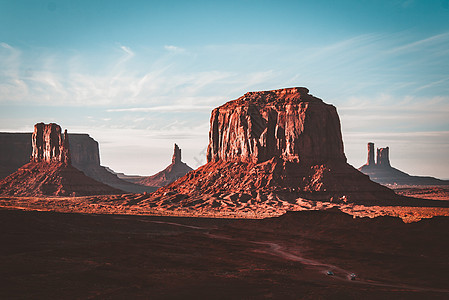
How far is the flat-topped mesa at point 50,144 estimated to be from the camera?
148125mm

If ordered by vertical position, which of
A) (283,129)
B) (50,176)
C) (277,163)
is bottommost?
(50,176)

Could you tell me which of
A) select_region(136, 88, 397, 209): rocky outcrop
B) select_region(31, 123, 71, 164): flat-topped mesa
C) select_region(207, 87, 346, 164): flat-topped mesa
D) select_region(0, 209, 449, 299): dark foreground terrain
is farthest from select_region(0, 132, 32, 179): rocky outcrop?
select_region(0, 209, 449, 299): dark foreground terrain

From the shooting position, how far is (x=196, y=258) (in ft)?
114

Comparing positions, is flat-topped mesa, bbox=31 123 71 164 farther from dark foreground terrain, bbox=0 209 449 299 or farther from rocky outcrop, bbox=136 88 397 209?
dark foreground terrain, bbox=0 209 449 299

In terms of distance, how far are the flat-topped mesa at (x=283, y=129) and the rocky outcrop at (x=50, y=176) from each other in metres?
49.2

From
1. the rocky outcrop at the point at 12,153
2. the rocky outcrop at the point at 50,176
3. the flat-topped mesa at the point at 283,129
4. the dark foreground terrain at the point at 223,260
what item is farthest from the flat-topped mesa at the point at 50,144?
A: the dark foreground terrain at the point at 223,260

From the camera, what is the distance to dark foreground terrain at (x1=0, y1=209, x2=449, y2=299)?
22906mm

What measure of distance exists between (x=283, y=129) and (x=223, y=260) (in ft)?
229

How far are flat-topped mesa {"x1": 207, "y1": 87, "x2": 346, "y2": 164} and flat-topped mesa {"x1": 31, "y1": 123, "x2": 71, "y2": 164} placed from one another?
6031 cm

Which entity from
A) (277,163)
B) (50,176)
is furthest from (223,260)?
(50,176)

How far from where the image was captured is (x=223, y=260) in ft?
112

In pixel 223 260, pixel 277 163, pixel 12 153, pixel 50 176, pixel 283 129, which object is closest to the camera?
pixel 223 260

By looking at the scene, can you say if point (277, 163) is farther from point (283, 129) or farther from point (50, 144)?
point (50, 144)

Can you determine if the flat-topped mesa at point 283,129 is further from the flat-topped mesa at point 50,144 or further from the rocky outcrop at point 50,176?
the flat-topped mesa at point 50,144
